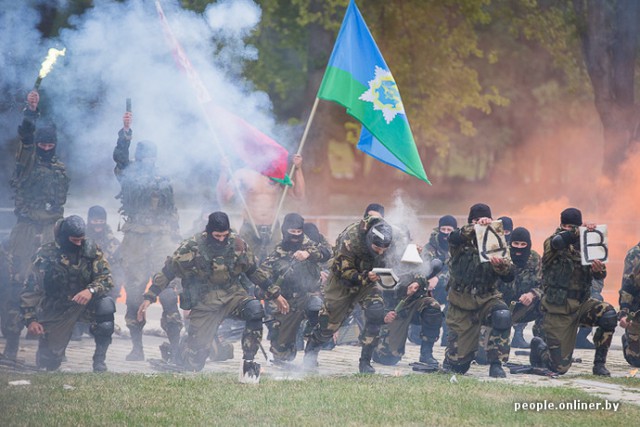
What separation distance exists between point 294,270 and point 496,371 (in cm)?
293

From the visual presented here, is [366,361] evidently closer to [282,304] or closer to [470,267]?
[282,304]

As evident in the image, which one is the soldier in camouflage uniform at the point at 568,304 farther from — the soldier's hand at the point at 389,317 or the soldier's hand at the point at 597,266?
the soldier's hand at the point at 389,317

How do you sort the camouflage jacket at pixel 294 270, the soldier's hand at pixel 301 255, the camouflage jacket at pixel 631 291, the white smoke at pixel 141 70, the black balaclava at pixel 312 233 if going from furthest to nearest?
the white smoke at pixel 141 70 → the black balaclava at pixel 312 233 → the camouflage jacket at pixel 294 270 → the soldier's hand at pixel 301 255 → the camouflage jacket at pixel 631 291

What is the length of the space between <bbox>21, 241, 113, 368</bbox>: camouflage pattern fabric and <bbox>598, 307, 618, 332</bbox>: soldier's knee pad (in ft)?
17.9

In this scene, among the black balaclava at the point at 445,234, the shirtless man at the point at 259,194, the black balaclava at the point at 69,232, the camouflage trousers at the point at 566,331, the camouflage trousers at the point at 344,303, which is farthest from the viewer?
the shirtless man at the point at 259,194

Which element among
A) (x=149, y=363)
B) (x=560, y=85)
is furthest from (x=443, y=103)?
(x=149, y=363)

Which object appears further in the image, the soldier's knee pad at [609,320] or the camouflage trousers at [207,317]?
the camouflage trousers at [207,317]

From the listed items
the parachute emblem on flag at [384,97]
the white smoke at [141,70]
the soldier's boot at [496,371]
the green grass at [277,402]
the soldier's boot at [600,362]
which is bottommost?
the green grass at [277,402]

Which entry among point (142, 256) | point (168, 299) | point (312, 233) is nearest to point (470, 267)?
point (312, 233)

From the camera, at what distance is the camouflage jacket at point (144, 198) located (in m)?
15.9

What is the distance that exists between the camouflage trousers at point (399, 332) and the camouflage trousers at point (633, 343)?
223 cm

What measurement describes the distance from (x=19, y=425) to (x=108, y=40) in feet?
29.4

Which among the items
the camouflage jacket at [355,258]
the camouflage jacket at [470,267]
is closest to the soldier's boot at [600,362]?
the camouflage jacket at [470,267]

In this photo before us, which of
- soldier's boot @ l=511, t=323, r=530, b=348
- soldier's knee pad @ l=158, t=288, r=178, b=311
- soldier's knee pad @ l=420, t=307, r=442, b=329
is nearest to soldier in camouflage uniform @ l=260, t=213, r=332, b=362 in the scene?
soldier's knee pad @ l=158, t=288, r=178, b=311
